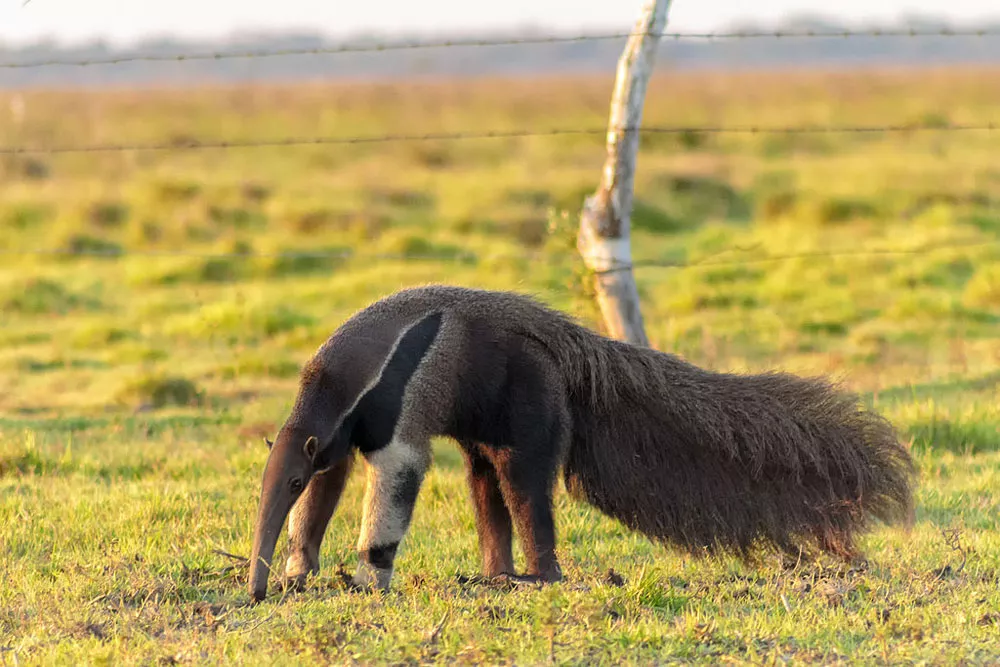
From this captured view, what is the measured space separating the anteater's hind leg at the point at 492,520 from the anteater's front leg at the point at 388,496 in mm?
561

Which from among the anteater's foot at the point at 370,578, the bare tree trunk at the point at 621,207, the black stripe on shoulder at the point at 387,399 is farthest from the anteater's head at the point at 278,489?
the bare tree trunk at the point at 621,207

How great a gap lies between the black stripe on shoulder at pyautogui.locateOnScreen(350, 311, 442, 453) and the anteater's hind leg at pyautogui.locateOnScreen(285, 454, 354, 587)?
305mm

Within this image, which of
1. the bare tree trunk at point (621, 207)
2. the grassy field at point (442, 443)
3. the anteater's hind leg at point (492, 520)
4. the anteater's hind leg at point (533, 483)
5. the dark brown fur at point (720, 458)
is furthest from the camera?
the bare tree trunk at point (621, 207)

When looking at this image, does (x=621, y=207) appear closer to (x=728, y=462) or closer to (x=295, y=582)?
(x=728, y=462)

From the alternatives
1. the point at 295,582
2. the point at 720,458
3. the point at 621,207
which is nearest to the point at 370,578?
the point at 295,582

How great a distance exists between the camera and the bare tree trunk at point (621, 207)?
29.1 ft

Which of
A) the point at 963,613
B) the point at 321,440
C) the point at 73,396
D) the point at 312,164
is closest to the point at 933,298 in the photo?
the point at 73,396

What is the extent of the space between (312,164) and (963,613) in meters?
34.6

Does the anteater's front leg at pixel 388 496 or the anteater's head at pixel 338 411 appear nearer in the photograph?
the anteater's head at pixel 338 411

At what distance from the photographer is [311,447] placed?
498 centimetres

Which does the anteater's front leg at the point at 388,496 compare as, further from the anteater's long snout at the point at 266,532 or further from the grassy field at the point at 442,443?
the anteater's long snout at the point at 266,532

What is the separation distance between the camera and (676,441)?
567cm

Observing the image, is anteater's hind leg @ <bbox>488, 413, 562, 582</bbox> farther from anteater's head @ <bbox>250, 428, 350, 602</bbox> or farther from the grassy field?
anteater's head @ <bbox>250, 428, 350, 602</bbox>

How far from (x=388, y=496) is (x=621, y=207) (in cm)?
434
